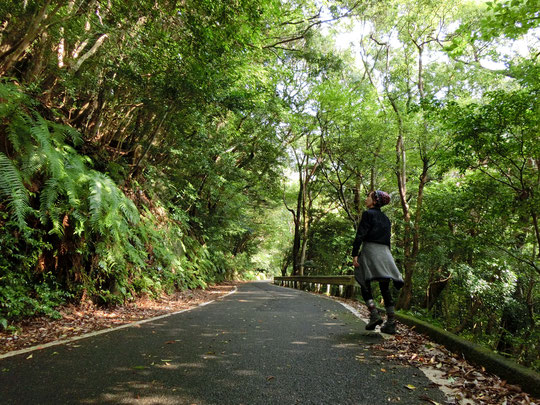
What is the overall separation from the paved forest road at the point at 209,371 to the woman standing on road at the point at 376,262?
342mm

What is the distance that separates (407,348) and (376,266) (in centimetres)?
106

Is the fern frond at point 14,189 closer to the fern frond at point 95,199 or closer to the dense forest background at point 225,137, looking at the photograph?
the dense forest background at point 225,137

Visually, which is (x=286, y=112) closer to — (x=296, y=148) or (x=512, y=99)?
(x=296, y=148)

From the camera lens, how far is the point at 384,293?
13.8ft

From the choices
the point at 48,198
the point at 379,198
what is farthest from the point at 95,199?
the point at 379,198

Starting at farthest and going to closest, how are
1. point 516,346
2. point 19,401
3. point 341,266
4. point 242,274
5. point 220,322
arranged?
point 242,274 → point 341,266 → point 516,346 → point 220,322 → point 19,401

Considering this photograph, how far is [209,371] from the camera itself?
2652 mm

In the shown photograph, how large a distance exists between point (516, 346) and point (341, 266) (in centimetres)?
1108

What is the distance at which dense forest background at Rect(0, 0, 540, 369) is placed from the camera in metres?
4.66

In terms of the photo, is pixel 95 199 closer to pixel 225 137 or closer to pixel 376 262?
pixel 376 262

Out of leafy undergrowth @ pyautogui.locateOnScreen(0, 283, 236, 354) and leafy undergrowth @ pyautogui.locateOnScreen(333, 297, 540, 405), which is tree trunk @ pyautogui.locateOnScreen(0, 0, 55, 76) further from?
leafy undergrowth @ pyautogui.locateOnScreen(333, 297, 540, 405)

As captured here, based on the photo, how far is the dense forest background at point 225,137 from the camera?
4.66m

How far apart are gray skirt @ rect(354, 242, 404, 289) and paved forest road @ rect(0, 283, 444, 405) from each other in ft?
2.70

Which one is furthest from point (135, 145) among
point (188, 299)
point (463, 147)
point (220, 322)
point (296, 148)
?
point (296, 148)
